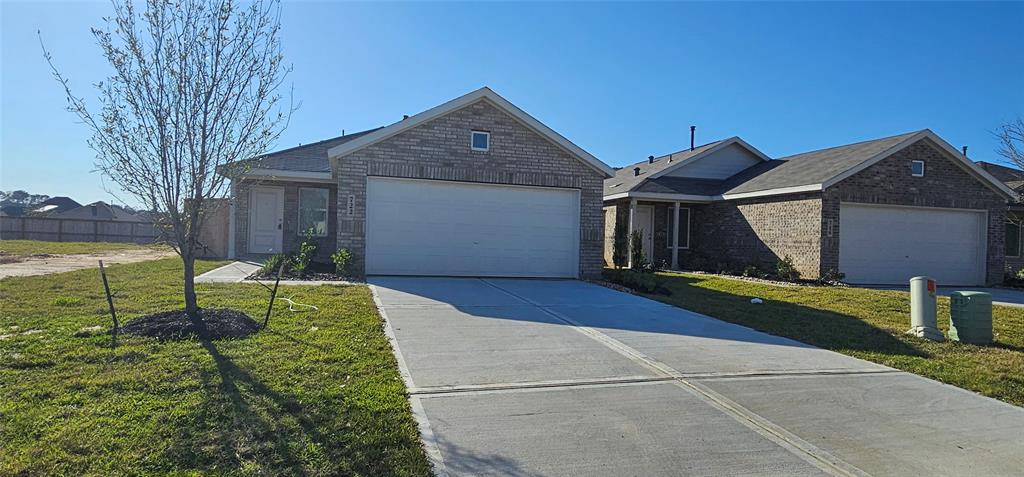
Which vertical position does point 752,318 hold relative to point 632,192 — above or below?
below

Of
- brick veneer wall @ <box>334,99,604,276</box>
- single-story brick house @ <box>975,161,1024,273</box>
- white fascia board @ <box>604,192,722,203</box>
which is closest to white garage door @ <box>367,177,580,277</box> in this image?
brick veneer wall @ <box>334,99,604,276</box>

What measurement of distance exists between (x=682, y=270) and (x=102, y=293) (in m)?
16.3

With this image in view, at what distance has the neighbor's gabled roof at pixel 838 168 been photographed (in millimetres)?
15195

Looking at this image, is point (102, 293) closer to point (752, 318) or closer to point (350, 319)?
point (350, 319)

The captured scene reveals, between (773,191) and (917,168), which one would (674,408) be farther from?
(917,168)

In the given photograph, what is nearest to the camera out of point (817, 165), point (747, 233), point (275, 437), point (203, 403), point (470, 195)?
point (275, 437)

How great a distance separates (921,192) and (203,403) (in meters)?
17.9

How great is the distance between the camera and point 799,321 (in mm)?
9000

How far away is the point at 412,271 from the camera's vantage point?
525 inches

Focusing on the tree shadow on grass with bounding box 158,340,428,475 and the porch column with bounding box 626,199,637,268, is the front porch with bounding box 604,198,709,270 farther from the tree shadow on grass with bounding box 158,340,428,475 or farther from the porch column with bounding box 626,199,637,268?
the tree shadow on grass with bounding box 158,340,428,475

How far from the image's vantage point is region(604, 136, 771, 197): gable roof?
63.1 ft

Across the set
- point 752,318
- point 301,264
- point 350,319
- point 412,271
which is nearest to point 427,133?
point 412,271

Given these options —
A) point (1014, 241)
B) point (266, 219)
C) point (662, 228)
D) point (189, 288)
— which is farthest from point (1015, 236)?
point (189, 288)

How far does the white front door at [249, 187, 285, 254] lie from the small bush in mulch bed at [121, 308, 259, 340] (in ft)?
33.3
